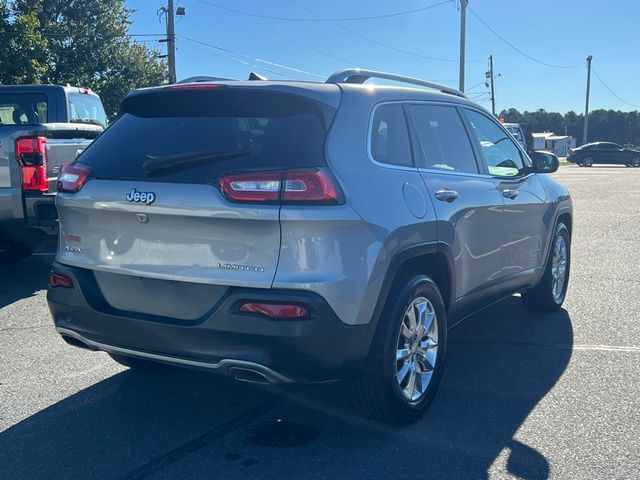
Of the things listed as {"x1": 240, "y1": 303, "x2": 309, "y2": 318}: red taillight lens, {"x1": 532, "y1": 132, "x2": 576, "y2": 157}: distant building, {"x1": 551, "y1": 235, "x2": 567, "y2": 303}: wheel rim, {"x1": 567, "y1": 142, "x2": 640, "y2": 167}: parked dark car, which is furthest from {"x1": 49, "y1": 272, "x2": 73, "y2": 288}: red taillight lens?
{"x1": 532, "y1": 132, "x2": 576, "y2": 157}: distant building

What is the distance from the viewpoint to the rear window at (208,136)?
11.3 ft

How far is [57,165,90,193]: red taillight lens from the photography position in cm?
387

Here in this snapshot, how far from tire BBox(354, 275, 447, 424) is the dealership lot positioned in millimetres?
154

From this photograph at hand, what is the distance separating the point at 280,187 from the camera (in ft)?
10.9

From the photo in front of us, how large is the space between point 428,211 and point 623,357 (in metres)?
2.20

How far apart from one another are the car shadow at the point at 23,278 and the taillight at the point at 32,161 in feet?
3.41

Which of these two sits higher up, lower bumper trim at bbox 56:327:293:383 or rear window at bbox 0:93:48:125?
rear window at bbox 0:93:48:125

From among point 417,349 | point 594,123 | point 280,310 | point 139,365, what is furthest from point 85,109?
point 594,123

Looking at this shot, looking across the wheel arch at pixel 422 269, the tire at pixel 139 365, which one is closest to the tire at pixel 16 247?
the tire at pixel 139 365

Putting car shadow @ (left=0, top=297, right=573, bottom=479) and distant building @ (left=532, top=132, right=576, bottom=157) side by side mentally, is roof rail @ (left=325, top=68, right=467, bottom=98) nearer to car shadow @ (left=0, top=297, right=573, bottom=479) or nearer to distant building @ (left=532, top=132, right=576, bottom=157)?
car shadow @ (left=0, top=297, right=573, bottom=479)

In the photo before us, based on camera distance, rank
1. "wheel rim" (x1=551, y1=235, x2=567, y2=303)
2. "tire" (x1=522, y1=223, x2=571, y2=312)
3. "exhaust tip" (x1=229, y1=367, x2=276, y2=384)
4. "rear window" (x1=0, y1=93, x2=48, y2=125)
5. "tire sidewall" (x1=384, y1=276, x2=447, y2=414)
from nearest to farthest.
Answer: "exhaust tip" (x1=229, y1=367, x2=276, y2=384) → "tire sidewall" (x1=384, y1=276, x2=447, y2=414) → "tire" (x1=522, y1=223, x2=571, y2=312) → "wheel rim" (x1=551, y1=235, x2=567, y2=303) → "rear window" (x1=0, y1=93, x2=48, y2=125)

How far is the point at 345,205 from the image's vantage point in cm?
341

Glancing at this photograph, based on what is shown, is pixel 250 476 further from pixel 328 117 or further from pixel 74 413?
pixel 328 117

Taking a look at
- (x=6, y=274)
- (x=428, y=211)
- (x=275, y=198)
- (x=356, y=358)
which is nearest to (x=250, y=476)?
(x=356, y=358)
